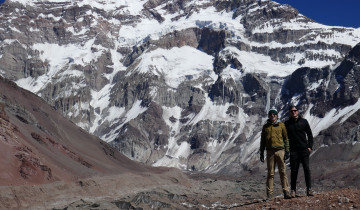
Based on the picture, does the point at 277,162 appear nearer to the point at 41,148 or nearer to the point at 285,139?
the point at 285,139

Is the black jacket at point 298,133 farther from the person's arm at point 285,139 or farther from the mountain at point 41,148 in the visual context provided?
the mountain at point 41,148

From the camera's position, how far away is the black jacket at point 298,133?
26.4m

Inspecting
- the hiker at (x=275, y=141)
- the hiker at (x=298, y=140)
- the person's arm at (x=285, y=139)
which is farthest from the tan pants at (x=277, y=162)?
the hiker at (x=298, y=140)

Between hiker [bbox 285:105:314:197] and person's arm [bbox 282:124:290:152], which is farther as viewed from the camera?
hiker [bbox 285:105:314:197]

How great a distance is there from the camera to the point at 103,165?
153375 mm

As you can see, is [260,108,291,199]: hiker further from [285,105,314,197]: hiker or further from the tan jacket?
[285,105,314,197]: hiker

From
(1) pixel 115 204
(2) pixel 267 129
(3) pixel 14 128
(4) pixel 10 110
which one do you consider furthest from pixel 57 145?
(2) pixel 267 129

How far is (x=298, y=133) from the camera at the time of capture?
26531 mm

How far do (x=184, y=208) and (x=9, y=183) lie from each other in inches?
1610

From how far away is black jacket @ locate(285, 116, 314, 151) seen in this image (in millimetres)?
26430

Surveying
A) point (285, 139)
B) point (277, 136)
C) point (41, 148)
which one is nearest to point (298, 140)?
point (285, 139)

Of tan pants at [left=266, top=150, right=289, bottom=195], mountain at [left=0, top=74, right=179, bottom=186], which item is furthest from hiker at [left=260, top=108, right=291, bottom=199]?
mountain at [left=0, top=74, right=179, bottom=186]

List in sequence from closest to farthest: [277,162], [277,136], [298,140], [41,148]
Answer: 1. [277,136]
2. [298,140]
3. [277,162]
4. [41,148]

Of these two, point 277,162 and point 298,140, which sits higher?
point 298,140
